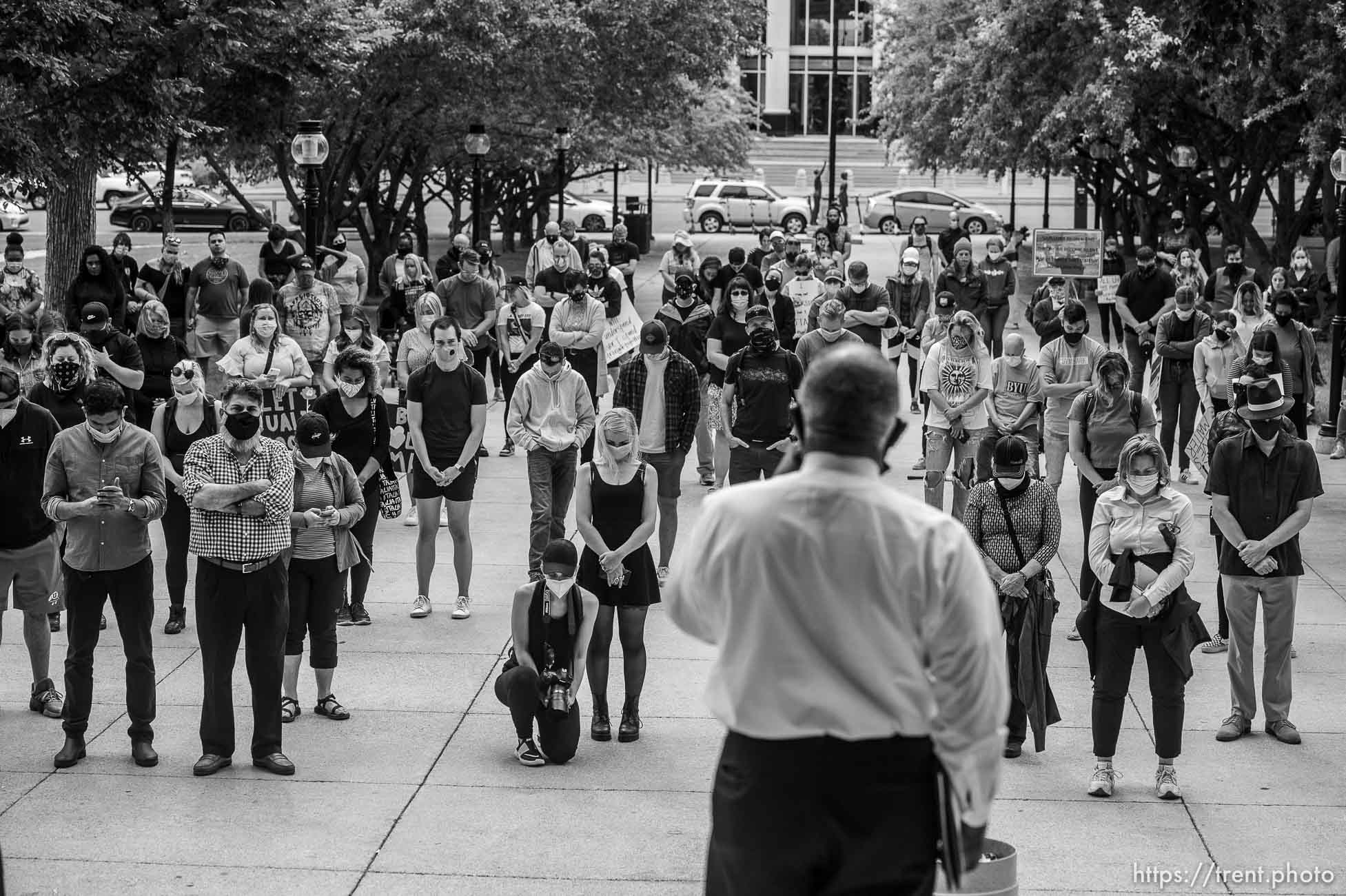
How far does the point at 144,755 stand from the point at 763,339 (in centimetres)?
508

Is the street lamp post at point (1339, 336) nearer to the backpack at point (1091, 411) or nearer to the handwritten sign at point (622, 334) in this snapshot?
the handwritten sign at point (622, 334)

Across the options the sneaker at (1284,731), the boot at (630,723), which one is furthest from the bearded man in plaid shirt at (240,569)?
the sneaker at (1284,731)

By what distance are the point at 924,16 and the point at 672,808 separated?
31.8 metres

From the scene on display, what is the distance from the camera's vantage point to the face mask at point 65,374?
357 inches

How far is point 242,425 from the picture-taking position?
24.3ft

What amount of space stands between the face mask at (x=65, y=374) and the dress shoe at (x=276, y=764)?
2.75 metres

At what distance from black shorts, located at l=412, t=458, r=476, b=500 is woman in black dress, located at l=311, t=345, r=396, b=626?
307 mm

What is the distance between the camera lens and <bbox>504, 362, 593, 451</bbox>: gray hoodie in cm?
1041

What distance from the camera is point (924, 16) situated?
36469 millimetres

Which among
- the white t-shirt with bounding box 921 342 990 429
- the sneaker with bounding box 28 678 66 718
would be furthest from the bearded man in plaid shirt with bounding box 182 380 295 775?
the white t-shirt with bounding box 921 342 990 429

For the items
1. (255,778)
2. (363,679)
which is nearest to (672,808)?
(255,778)

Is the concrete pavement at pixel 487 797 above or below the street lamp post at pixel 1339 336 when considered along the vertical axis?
below

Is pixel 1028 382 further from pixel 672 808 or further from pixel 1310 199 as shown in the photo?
pixel 1310 199

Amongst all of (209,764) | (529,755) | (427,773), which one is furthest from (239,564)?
(529,755)
